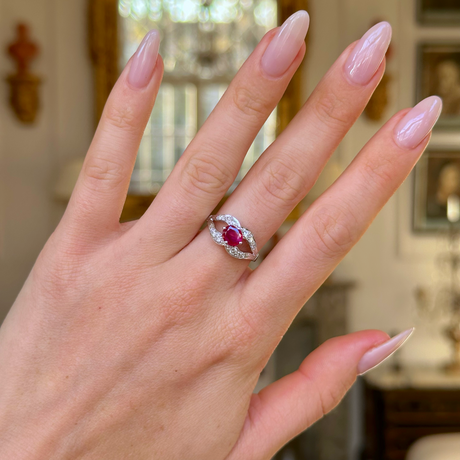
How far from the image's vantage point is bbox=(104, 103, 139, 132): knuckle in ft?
1.84

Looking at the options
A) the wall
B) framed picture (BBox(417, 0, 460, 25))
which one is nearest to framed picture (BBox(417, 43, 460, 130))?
framed picture (BBox(417, 0, 460, 25))

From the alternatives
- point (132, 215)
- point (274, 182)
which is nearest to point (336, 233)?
point (274, 182)

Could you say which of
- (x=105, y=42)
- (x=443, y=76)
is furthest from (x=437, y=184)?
(x=105, y=42)

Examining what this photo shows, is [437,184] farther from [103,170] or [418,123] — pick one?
[103,170]

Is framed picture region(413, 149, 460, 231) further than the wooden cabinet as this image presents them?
Yes

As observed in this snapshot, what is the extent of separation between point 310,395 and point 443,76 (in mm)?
3124

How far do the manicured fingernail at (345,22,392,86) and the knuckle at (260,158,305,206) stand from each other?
0.14 m

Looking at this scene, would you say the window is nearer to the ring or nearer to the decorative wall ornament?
the decorative wall ornament

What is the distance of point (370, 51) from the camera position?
527mm

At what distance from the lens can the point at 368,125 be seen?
327 centimetres

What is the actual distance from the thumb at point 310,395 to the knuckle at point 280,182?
21 cm

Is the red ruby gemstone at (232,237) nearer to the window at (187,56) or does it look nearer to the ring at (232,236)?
the ring at (232,236)

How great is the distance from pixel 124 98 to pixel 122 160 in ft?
0.24

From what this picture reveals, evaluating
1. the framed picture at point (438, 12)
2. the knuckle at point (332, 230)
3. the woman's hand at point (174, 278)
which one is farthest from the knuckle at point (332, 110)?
the framed picture at point (438, 12)
